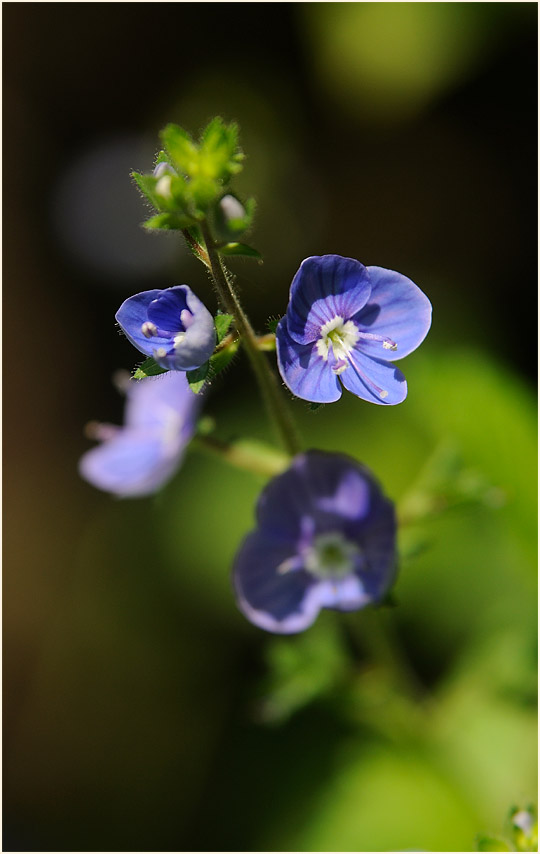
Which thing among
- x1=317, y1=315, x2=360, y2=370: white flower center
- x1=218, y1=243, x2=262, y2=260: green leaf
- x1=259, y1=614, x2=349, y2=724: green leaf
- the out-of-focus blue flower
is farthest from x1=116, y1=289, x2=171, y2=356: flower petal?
x1=259, y1=614, x2=349, y2=724: green leaf

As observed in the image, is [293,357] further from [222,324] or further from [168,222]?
[168,222]

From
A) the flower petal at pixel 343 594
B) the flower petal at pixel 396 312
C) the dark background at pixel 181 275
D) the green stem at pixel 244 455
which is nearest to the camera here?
the flower petal at pixel 396 312

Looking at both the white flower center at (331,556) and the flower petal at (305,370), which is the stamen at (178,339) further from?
the white flower center at (331,556)

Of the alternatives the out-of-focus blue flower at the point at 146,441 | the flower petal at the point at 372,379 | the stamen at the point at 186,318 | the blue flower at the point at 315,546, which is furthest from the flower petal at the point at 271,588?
the stamen at the point at 186,318

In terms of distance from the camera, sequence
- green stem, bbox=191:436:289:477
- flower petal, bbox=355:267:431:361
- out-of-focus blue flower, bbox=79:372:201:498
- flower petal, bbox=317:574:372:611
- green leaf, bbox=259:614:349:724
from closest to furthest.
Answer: flower petal, bbox=355:267:431:361
flower petal, bbox=317:574:372:611
green stem, bbox=191:436:289:477
out-of-focus blue flower, bbox=79:372:201:498
green leaf, bbox=259:614:349:724

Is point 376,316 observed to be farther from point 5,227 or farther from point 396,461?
point 5,227

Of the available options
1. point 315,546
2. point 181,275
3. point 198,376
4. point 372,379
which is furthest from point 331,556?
point 181,275

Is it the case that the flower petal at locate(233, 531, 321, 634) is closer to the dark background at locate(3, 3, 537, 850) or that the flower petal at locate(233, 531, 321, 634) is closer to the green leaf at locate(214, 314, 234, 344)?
the green leaf at locate(214, 314, 234, 344)
